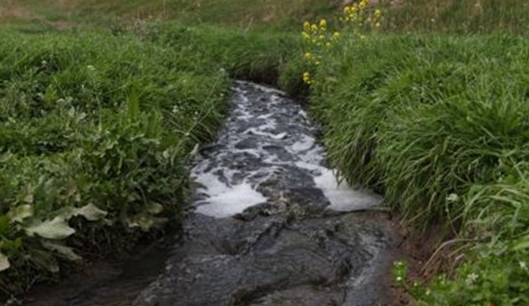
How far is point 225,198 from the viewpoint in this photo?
722cm

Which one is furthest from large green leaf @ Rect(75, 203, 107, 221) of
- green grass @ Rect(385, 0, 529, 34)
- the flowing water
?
green grass @ Rect(385, 0, 529, 34)

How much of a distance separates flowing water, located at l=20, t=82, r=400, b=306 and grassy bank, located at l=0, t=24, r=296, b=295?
369 millimetres

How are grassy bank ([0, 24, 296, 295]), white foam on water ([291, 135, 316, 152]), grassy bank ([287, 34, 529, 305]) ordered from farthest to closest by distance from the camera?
1. white foam on water ([291, 135, 316, 152])
2. grassy bank ([0, 24, 296, 295])
3. grassy bank ([287, 34, 529, 305])

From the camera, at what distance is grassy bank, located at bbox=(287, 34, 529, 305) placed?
392cm

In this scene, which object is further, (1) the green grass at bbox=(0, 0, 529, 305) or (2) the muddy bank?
(2) the muddy bank

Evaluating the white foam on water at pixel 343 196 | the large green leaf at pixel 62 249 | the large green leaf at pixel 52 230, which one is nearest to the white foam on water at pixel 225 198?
the white foam on water at pixel 343 196

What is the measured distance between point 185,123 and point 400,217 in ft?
11.4

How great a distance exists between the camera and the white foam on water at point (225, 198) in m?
6.87

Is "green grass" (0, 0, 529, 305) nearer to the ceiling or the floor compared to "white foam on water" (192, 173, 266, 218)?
nearer to the ceiling

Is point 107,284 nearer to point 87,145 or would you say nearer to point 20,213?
point 20,213

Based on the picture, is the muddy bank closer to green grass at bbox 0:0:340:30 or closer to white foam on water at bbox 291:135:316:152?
white foam on water at bbox 291:135:316:152

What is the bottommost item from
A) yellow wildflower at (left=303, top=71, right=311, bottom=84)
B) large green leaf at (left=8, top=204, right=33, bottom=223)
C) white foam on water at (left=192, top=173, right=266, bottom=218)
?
white foam on water at (left=192, top=173, right=266, bottom=218)

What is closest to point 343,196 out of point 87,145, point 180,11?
point 87,145

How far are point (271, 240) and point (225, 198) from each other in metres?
1.20
